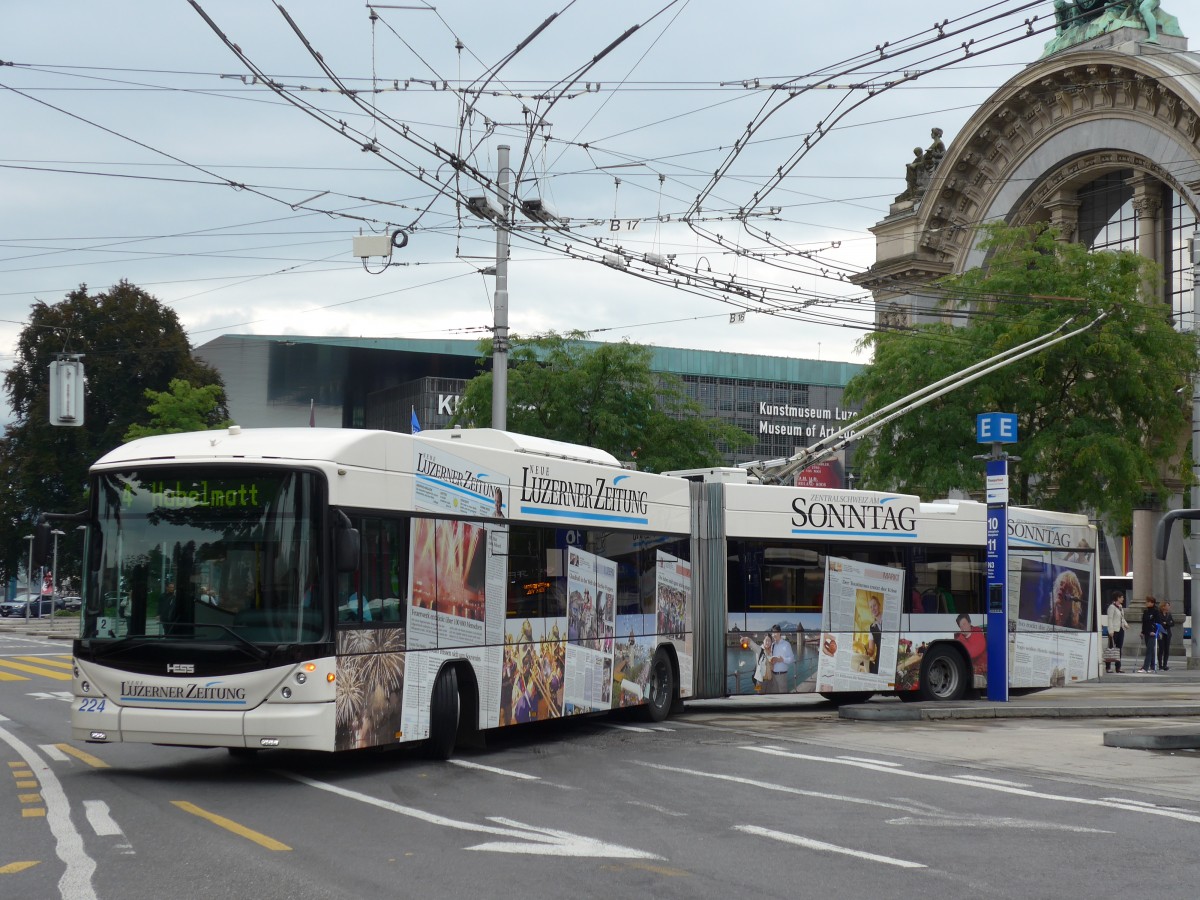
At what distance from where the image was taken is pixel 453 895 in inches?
315

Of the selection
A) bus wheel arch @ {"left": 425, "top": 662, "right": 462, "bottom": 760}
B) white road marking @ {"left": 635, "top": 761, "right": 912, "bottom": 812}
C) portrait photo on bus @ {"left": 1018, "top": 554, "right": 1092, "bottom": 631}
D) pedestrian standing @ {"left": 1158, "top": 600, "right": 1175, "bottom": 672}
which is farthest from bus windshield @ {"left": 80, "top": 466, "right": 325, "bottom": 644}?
pedestrian standing @ {"left": 1158, "top": 600, "right": 1175, "bottom": 672}

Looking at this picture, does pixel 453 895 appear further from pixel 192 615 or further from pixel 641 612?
pixel 641 612

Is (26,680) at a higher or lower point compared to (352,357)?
lower

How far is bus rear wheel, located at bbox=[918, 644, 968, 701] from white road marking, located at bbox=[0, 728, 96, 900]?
11.9 meters

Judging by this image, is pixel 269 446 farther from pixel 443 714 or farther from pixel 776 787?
pixel 776 787

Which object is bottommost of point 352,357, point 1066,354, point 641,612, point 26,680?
point 26,680

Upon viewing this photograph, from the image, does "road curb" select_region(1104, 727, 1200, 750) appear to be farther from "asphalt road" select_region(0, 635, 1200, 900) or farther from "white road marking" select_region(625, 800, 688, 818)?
"white road marking" select_region(625, 800, 688, 818)

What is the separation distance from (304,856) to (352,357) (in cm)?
8208

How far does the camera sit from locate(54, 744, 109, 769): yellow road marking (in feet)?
45.4

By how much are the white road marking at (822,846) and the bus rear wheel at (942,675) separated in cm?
1163

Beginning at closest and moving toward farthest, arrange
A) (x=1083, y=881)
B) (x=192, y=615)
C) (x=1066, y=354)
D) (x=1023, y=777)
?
(x=1083, y=881)
(x=192, y=615)
(x=1023, y=777)
(x=1066, y=354)

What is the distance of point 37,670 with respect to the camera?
1155 inches

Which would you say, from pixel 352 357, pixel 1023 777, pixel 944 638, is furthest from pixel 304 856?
pixel 352 357

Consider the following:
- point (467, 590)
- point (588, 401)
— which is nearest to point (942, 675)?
point (467, 590)
